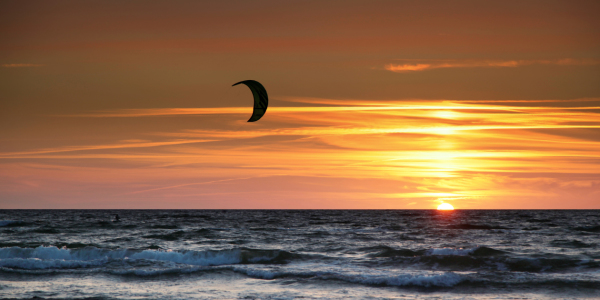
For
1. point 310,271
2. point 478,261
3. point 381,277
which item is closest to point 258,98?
point 310,271

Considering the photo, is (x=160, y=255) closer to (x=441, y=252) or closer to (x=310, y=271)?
(x=310, y=271)

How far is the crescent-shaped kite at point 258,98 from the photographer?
19.2 meters

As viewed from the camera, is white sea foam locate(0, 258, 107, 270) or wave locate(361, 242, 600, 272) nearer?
white sea foam locate(0, 258, 107, 270)

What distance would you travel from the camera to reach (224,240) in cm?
2862

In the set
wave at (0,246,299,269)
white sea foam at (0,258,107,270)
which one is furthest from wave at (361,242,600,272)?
white sea foam at (0,258,107,270)

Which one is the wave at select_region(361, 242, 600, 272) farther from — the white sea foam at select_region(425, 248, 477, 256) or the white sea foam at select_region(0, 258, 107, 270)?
the white sea foam at select_region(0, 258, 107, 270)

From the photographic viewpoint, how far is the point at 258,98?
19875mm

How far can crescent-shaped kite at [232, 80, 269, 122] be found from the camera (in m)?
19.2

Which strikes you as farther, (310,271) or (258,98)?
(258,98)

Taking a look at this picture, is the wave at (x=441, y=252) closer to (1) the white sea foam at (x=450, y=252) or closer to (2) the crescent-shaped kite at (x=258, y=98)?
(1) the white sea foam at (x=450, y=252)

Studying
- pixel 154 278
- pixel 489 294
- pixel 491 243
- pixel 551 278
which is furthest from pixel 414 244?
pixel 154 278

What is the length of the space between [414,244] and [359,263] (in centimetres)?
751

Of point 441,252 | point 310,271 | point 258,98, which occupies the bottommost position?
point 310,271

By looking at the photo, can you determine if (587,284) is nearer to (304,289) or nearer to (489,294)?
(489,294)
